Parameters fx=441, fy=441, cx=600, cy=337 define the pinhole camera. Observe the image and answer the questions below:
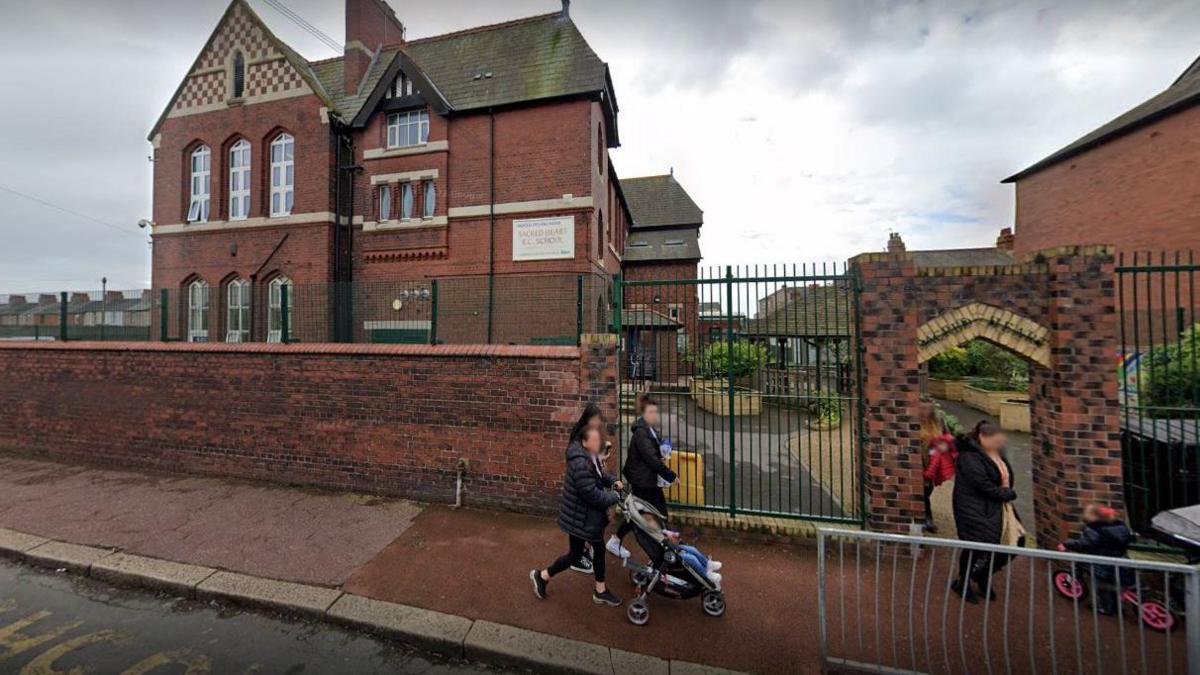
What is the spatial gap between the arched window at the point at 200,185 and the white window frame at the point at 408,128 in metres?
6.95

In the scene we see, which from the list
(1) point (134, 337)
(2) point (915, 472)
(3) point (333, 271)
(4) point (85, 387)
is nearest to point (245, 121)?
(3) point (333, 271)

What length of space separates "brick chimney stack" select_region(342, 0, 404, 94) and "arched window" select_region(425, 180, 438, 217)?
216 inches

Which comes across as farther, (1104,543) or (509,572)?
(509,572)

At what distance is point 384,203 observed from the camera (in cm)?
1528

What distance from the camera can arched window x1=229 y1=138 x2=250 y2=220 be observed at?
1572 cm

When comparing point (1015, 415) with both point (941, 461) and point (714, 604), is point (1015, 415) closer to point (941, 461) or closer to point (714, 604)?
point (941, 461)

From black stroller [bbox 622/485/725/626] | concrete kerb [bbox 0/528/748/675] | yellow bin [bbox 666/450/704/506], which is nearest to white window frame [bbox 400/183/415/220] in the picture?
concrete kerb [bbox 0/528/748/675]

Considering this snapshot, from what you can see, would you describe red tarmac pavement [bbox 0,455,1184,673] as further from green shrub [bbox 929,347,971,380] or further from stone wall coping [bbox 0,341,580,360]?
green shrub [bbox 929,347,971,380]

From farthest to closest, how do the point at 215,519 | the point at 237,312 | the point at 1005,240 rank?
the point at 1005,240
the point at 237,312
the point at 215,519

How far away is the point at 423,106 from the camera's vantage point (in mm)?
14961

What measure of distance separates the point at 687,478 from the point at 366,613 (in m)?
3.68

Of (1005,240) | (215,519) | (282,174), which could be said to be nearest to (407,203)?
(282,174)

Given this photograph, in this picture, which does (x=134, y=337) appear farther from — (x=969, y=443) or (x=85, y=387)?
(x=969, y=443)

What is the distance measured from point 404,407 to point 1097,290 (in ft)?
25.4
